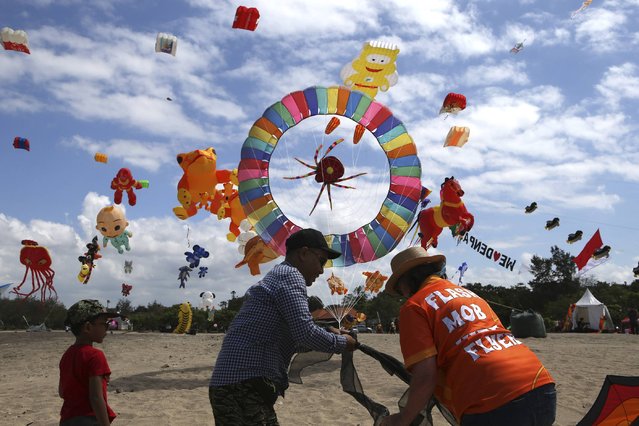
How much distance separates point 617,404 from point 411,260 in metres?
1.59

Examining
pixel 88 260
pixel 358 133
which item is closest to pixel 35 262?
pixel 88 260

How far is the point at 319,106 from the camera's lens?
1191cm

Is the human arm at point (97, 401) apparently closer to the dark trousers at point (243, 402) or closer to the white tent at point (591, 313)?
the dark trousers at point (243, 402)

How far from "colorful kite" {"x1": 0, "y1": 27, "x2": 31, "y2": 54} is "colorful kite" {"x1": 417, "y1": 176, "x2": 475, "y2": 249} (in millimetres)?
12156

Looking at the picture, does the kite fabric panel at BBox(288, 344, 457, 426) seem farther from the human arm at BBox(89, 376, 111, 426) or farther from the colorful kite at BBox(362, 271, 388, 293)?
the colorful kite at BBox(362, 271, 388, 293)

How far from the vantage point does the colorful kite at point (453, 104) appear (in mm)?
13469

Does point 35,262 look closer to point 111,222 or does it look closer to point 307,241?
point 111,222

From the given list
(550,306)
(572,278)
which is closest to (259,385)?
(550,306)

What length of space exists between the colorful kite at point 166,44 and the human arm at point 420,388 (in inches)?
583

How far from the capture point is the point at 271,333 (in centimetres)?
290

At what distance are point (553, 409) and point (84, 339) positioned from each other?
2.62m

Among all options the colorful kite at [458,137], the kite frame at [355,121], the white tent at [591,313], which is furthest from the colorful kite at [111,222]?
the white tent at [591,313]

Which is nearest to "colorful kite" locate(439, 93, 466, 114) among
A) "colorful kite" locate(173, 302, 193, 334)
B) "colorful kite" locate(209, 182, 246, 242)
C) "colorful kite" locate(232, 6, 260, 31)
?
"colorful kite" locate(232, 6, 260, 31)

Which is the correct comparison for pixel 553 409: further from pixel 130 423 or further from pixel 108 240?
pixel 108 240
